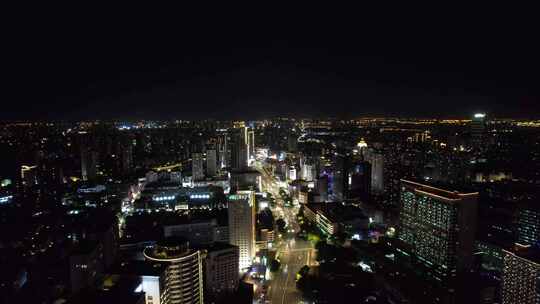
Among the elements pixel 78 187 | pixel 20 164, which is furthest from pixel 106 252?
pixel 20 164

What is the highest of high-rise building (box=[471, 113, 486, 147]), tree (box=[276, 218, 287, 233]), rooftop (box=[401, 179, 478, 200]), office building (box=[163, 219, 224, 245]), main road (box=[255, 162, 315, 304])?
high-rise building (box=[471, 113, 486, 147])

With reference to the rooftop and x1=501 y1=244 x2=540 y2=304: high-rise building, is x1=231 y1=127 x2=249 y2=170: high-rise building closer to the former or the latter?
the rooftop

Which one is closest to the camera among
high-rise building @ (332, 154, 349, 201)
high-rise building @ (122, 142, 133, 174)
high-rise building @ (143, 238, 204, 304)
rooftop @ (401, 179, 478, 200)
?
high-rise building @ (143, 238, 204, 304)

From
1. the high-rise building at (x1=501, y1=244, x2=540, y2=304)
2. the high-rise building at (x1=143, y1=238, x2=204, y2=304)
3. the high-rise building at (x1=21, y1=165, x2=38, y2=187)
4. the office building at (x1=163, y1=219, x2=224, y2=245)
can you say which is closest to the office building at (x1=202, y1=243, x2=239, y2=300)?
the high-rise building at (x1=143, y1=238, x2=204, y2=304)

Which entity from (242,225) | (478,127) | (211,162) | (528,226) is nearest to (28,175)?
(211,162)

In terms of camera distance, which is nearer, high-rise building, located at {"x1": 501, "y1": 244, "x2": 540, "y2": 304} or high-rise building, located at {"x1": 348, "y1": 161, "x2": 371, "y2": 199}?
high-rise building, located at {"x1": 501, "y1": 244, "x2": 540, "y2": 304}

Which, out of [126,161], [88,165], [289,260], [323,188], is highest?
[88,165]

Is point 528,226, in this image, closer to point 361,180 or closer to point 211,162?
point 361,180

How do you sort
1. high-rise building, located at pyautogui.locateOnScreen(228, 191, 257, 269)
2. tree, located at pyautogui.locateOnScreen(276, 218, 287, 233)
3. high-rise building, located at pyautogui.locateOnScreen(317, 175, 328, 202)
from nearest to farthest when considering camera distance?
1. high-rise building, located at pyautogui.locateOnScreen(228, 191, 257, 269)
2. tree, located at pyautogui.locateOnScreen(276, 218, 287, 233)
3. high-rise building, located at pyautogui.locateOnScreen(317, 175, 328, 202)
